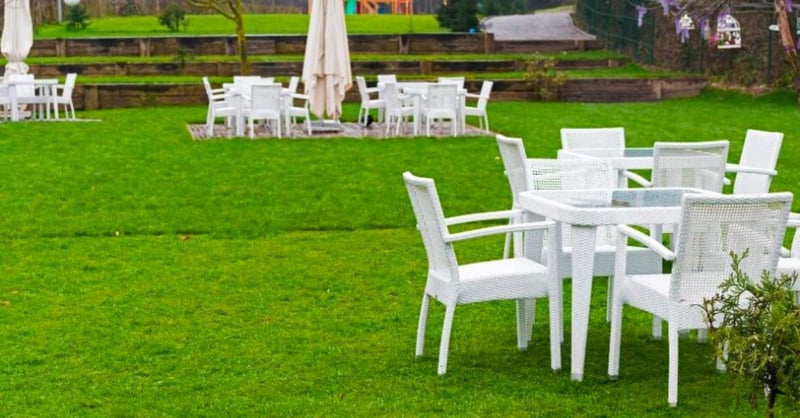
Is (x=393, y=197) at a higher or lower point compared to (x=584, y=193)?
lower

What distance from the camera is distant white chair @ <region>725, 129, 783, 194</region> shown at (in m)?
8.71

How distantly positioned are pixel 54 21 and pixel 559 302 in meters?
34.3

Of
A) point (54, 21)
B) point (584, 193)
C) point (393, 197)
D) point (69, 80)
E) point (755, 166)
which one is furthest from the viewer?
point (54, 21)

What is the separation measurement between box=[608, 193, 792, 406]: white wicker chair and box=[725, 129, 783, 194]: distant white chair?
10.5 ft

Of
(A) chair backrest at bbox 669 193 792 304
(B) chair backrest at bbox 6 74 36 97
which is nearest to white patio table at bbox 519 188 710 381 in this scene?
(A) chair backrest at bbox 669 193 792 304

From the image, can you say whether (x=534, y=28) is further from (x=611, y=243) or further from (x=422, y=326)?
(x=422, y=326)

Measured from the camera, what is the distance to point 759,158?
8938 millimetres

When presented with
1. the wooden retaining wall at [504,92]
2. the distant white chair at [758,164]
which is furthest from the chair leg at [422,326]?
the wooden retaining wall at [504,92]

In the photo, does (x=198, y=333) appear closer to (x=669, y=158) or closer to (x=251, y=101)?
(x=669, y=158)

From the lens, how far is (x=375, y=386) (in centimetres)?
593

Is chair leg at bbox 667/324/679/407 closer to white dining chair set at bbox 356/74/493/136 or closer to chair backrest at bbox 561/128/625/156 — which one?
chair backrest at bbox 561/128/625/156

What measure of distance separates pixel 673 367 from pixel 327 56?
40.8 ft

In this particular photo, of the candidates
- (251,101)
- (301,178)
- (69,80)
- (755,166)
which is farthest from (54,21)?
(755,166)

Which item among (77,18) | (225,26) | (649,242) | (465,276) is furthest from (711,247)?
(225,26)
